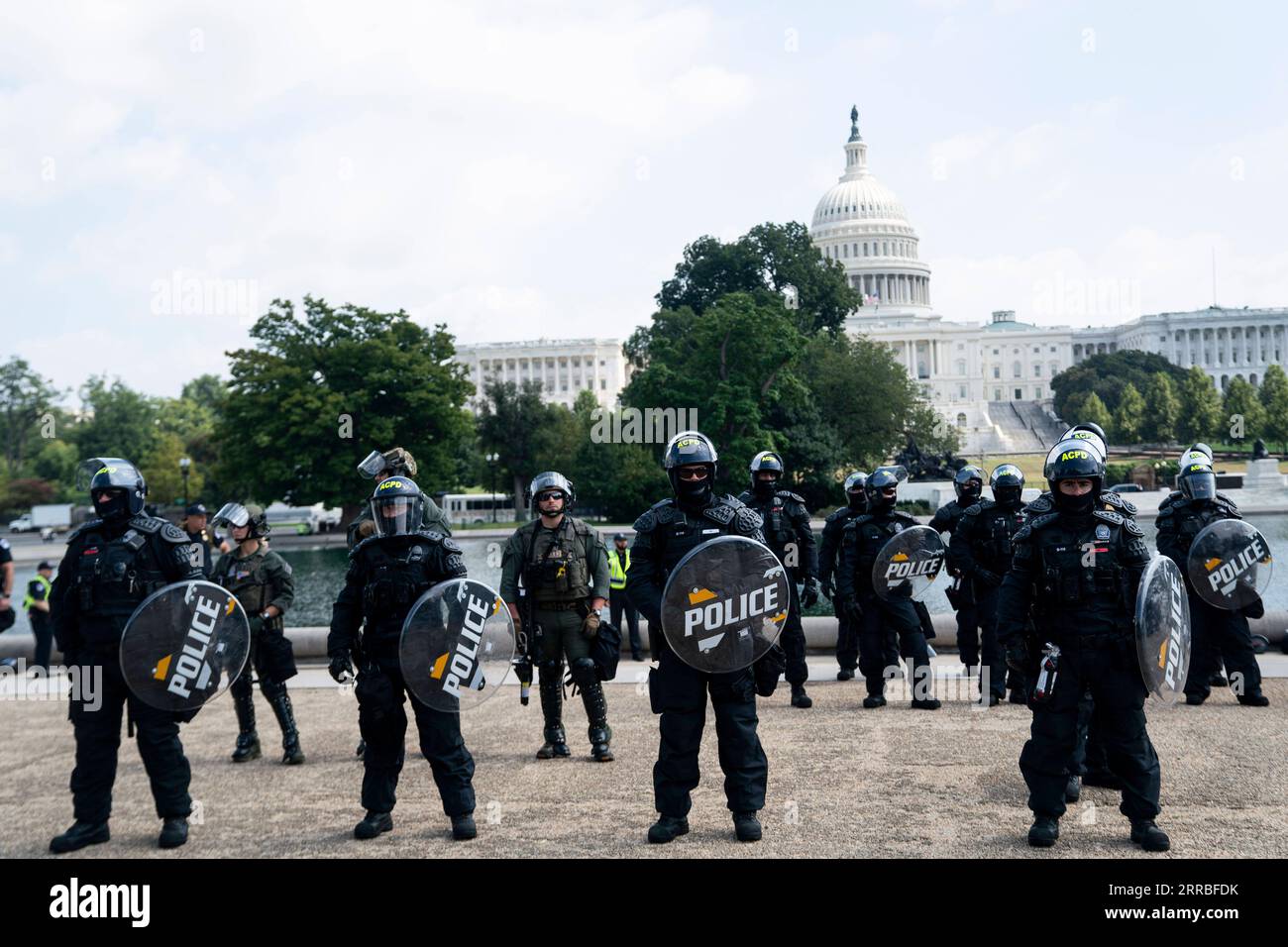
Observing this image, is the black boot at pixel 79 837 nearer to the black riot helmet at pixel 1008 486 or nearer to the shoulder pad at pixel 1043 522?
the shoulder pad at pixel 1043 522

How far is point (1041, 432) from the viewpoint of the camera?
135 meters

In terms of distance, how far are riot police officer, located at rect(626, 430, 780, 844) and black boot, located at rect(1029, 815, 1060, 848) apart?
1.48 metres

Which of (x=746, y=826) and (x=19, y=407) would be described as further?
(x=19, y=407)

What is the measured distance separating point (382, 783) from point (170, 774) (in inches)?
49.8

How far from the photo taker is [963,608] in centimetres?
1230

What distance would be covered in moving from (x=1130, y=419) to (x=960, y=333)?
152ft

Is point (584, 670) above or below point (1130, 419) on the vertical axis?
below

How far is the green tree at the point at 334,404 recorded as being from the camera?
53.8 metres

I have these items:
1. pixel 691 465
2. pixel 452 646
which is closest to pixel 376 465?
pixel 452 646

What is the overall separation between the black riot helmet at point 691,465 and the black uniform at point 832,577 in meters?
4.51

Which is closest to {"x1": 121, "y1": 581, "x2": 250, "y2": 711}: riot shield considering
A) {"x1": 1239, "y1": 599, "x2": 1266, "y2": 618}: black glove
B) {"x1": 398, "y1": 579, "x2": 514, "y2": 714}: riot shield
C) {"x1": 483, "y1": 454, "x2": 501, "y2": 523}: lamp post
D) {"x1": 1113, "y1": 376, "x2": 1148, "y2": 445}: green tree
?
{"x1": 398, "y1": 579, "x2": 514, "y2": 714}: riot shield

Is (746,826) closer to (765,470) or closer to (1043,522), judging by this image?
(1043,522)

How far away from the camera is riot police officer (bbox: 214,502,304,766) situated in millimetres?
10188
